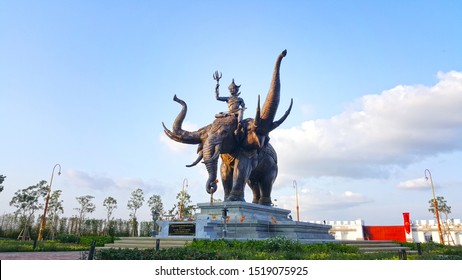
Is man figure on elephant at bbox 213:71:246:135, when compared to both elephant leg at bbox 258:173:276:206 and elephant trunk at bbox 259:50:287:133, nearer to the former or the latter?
elephant trunk at bbox 259:50:287:133

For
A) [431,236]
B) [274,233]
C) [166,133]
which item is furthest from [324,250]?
[431,236]

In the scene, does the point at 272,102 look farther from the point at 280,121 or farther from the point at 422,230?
the point at 422,230

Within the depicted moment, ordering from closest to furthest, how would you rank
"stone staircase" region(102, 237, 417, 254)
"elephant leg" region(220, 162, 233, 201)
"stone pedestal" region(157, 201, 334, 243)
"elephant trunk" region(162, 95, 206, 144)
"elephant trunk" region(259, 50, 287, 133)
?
"stone staircase" region(102, 237, 417, 254)
"stone pedestal" region(157, 201, 334, 243)
"elephant trunk" region(259, 50, 287, 133)
"elephant leg" region(220, 162, 233, 201)
"elephant trunk" region(162, 95, 206, 144)

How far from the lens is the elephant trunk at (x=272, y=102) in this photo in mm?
18192

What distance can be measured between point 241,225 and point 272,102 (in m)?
6.58

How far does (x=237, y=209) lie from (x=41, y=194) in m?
32.1

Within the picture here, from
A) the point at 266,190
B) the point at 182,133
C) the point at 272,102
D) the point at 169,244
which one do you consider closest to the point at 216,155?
the point at 182,133

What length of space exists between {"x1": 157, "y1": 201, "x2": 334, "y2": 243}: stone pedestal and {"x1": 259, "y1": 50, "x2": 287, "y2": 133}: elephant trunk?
4.52 m

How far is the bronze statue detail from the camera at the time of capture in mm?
18812

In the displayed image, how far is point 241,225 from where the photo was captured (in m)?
17.6

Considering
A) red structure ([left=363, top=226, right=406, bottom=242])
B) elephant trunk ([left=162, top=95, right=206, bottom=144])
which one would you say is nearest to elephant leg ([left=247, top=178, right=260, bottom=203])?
elephant trunk ([left=162, top=95, right=206, bottom=144])

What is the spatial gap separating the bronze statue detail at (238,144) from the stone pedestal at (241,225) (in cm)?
102

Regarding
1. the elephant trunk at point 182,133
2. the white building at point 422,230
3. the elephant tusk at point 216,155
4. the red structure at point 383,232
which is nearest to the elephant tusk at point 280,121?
the elephant tusk at point 216,155

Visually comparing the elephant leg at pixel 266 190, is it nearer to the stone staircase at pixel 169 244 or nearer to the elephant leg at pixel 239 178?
the elephant leg at pixel 239 178
